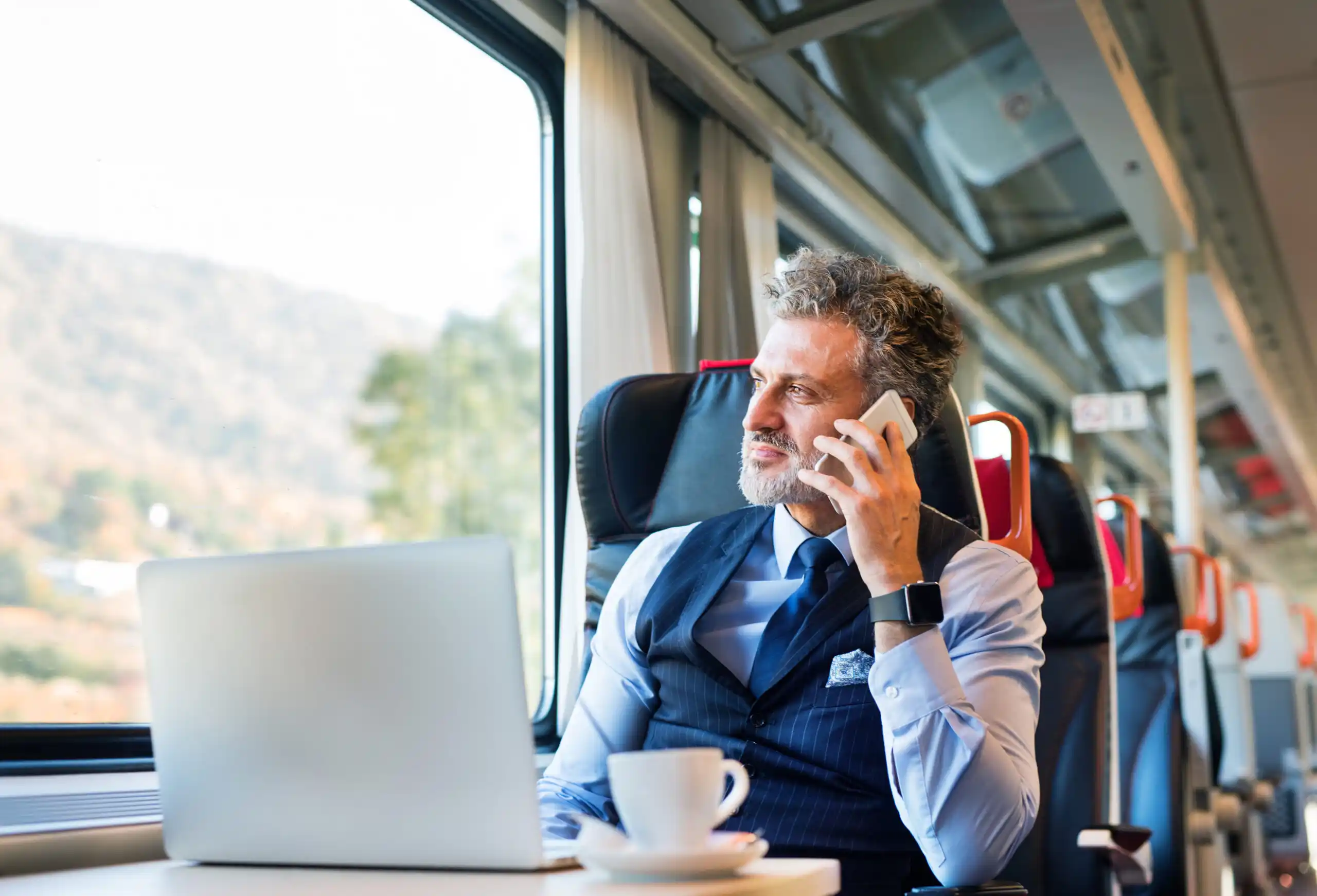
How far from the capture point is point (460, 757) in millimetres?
889

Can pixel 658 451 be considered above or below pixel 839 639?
above

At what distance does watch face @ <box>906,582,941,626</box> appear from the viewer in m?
1.35

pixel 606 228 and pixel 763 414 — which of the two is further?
pixel 606 228

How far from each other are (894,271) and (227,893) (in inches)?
48.1

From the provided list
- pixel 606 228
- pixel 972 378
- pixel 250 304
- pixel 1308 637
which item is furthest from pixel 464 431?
pixel 1308 637

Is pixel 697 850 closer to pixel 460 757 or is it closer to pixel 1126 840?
pixel 460 757

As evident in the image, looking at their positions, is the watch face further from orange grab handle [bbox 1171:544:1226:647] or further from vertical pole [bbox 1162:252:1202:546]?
vertical pole [bbox 1162:252:1202:546]

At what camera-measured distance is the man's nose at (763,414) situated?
1.70 m

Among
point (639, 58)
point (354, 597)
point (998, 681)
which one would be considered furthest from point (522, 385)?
point (354, 597)

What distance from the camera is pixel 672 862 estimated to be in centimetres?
81

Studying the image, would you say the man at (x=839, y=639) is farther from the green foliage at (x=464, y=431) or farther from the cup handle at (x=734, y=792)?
the green foliage at (x=464, y=431)

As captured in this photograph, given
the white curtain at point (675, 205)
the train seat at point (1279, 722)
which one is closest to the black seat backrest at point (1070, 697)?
the white curtain at point (675, 205)

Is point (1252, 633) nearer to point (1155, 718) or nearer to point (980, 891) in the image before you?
point (1155, 718)

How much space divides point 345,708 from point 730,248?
2.69 metres
